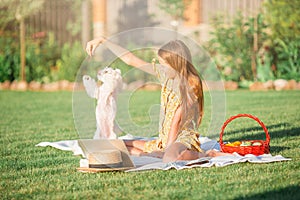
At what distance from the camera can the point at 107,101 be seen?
5.34m

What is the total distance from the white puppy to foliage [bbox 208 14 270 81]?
704 centimetres

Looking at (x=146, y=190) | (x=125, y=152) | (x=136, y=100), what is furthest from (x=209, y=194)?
(x=136, y=100)

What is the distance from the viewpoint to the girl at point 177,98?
4617 millimetres

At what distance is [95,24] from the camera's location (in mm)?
14492

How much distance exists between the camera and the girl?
462cm

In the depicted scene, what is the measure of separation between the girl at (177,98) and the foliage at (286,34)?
7.34m

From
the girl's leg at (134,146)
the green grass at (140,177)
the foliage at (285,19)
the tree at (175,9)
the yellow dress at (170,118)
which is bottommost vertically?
the green grass at (140,177)

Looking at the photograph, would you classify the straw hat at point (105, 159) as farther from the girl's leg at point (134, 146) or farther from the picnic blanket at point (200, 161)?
the girl's leg at point (134, 146)

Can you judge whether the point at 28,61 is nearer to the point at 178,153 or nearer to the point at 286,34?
the point at 286,34

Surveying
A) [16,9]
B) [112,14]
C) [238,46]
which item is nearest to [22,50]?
[16,9]

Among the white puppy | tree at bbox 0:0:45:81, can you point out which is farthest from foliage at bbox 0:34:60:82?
the white puppy

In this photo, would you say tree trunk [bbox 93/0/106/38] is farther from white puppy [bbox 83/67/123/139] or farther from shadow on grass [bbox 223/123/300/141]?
white puppy [bbox 83/67/123/139]

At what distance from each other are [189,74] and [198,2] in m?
9.51

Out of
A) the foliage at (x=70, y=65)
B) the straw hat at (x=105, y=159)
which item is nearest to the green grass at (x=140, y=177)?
the straw hat at (x=105, y=159)
